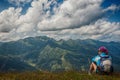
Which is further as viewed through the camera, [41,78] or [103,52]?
[103,52]

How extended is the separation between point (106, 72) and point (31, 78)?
174 inches

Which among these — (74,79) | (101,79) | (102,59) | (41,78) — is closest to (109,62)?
(102,59)

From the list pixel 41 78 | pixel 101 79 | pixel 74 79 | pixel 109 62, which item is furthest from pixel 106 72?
pixel 41 78

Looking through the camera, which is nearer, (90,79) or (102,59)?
(90,79)

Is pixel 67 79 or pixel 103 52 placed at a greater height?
pixel 103 52

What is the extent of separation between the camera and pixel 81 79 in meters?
7.94

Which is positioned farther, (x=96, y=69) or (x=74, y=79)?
(x=96, y=69)

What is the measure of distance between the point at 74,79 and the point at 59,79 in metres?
0.55

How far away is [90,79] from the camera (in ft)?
26.2

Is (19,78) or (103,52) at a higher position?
(103,52)

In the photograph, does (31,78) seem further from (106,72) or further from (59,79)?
(106,72)

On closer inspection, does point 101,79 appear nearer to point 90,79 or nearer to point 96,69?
point 90,79

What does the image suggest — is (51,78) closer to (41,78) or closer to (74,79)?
(41,78)

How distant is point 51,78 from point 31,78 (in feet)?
2.49
